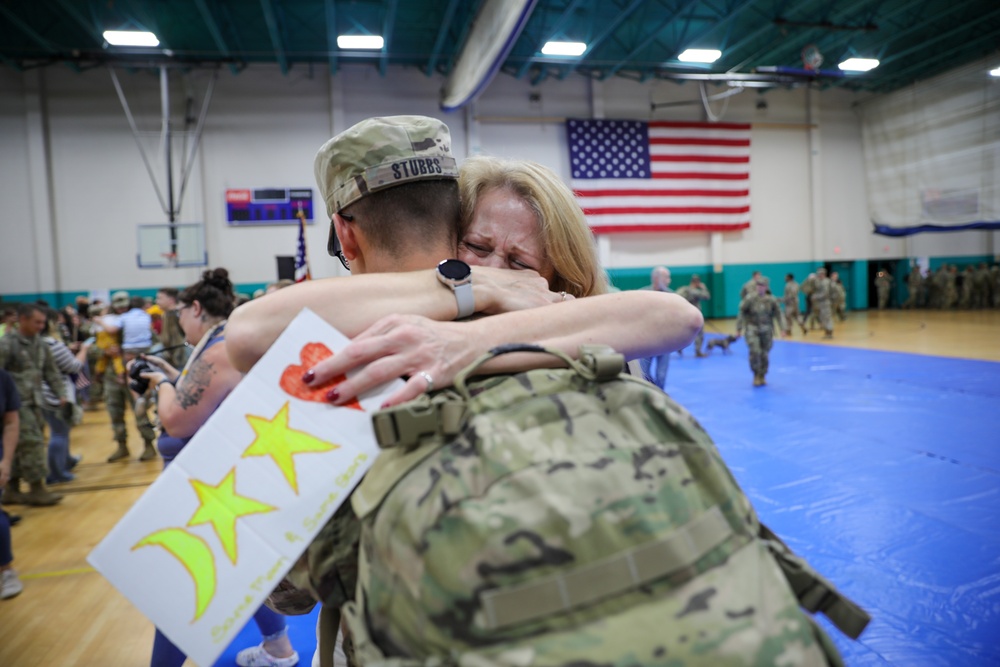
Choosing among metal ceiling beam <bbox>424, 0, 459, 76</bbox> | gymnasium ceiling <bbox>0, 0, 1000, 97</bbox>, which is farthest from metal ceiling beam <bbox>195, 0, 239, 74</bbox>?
metal ceiling beam <bbox>424, 0, 459, 76</bbox>

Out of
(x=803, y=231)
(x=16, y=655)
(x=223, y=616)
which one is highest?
(x=803, y=231)

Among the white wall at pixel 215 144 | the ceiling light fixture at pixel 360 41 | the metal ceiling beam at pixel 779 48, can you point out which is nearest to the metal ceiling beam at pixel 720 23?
the metal ceiling beam at pixel 779 48

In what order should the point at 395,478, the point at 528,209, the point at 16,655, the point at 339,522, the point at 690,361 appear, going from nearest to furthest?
→ 1. the point at 395,478
2. the point at 339,522
3. the point at 528,209
4. the point at 16,655
5. the point at 690,361

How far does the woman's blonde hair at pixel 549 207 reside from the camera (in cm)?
151

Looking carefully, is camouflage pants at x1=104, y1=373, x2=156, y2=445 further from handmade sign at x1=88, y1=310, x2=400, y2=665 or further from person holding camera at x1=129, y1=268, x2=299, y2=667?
handmade sign at x1=88, y1=310, x2=400, y2=665

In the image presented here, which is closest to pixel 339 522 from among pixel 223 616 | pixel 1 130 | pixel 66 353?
pixel 223 616

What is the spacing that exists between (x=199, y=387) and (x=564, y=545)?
201cm

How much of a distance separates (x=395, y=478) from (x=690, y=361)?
12335 mm

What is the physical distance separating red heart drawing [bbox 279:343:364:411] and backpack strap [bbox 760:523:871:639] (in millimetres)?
673

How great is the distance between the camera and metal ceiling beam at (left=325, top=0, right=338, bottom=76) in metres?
12.4

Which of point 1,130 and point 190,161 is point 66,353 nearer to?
point 190,161

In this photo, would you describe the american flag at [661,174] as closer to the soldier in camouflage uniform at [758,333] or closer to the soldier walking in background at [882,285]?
the soldier walking in background at [882,285]

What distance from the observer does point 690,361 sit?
12.4m

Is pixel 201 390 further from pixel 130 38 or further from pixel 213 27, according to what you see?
pixel 130 38
